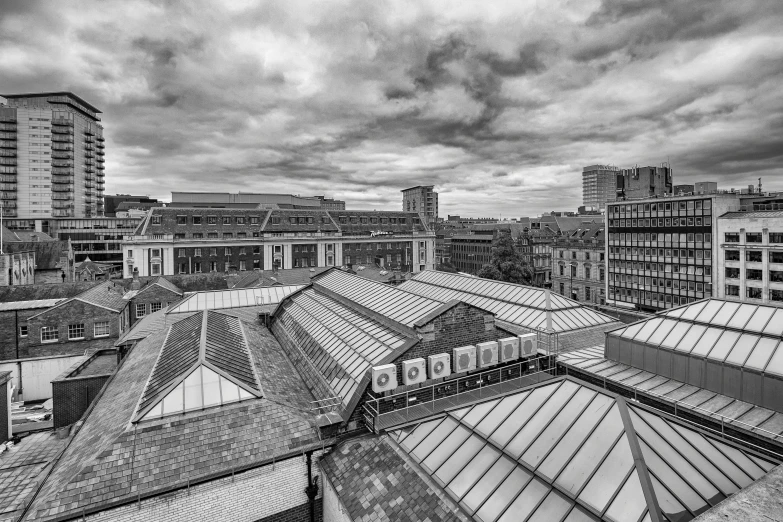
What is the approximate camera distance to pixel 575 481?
31.4 feet

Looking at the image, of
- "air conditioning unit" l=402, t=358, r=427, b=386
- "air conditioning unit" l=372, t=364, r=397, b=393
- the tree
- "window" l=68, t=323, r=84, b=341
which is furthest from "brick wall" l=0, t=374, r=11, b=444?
the tree

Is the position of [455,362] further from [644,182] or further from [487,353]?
[644,182]

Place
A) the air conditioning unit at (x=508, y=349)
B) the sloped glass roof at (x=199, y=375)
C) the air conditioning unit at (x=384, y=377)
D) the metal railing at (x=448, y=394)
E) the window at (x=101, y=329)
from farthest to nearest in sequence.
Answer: the window at (x=101, y=329) < the air conditioning unit at (x=508, y=349) < the metal railing at (x=448, y=394) < the air conditioning unit at (x=384, y=377) < the sloped glass roof at (x=199, y=375)

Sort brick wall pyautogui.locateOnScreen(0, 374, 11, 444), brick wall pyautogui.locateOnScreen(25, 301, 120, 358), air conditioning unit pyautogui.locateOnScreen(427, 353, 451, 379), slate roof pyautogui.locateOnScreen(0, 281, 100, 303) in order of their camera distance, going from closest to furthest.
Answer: air conditioning unit pyautogui.locateOnScreen(427, 353, 451, 379) < brick wall pyautogui.locateOnScreen(0, 374, 11, 444) < brick wall pyautogui.locateOnScreen(25, 301, 120, 358) < slate roof pyautogui.locateOnScreen(0, 281, 100, 303)

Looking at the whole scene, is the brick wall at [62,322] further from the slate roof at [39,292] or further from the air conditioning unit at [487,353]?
the air conditioning unit at [487,353]

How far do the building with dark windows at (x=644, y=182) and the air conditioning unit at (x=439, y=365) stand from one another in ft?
279

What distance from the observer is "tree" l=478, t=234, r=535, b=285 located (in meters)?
63.2

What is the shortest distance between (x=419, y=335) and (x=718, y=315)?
15399 millimetres

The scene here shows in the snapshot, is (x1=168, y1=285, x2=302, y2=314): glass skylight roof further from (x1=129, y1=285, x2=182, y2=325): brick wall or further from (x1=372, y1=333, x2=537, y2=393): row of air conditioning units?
(x1=372, y1=333, x2=537, y2=393): row of air conditioning units

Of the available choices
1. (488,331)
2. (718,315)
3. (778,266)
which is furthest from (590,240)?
(488,331)

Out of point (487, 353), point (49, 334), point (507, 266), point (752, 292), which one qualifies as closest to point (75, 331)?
point (49, 334)

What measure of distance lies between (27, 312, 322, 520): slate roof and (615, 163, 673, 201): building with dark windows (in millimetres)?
91065

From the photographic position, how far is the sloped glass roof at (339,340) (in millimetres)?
17672

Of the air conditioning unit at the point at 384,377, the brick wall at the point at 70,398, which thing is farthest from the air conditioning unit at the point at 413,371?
the brick wall at the point at 70,398
